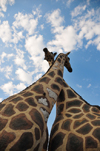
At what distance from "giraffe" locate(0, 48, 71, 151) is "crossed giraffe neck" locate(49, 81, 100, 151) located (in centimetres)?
27

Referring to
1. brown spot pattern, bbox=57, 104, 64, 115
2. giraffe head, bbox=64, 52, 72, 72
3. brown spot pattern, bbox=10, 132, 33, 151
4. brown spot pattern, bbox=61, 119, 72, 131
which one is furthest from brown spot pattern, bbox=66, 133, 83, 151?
giraffe head, bbox=64, 52, 72, 72

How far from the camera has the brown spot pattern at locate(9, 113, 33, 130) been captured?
178cm

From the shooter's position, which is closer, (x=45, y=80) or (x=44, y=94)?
(x=44, y=94)

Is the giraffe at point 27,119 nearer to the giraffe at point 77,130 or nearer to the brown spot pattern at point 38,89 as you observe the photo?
the brown spot pattern at point 38,89

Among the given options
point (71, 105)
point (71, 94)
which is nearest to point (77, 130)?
point (71, 105)

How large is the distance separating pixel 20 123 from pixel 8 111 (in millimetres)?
336

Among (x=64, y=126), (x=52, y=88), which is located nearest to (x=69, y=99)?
(x=52, y=88)

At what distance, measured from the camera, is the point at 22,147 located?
1.63 metres

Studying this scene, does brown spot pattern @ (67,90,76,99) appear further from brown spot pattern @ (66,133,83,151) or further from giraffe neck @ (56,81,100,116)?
brown spot pattern @ (66,133,83,151)

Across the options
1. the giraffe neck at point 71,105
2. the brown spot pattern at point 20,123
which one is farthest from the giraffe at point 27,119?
the giraffe neck at point 71,105

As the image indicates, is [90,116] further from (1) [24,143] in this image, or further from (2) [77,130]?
(1) [24,143]

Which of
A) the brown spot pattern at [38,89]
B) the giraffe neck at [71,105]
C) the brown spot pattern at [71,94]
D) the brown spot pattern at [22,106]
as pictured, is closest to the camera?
the brown spot pattern at [22,106]

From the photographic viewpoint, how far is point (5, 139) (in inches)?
63.4

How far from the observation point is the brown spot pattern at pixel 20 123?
1777 mm
